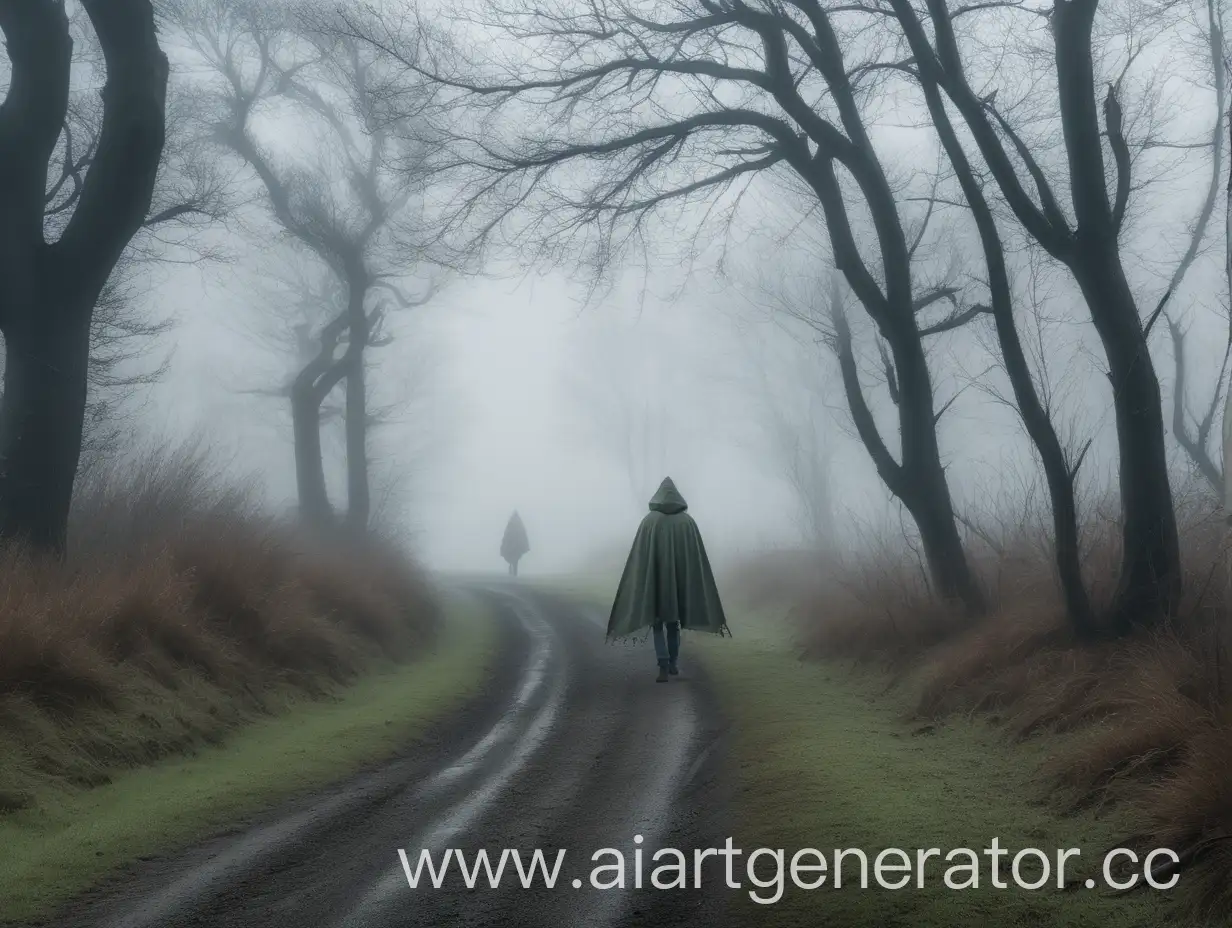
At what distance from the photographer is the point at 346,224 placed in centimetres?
2333

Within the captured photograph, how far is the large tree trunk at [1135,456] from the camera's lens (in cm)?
859

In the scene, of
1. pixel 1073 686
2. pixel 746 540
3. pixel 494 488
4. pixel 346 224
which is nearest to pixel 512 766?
pixel 1073 686

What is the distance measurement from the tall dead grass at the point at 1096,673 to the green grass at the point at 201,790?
4770mm

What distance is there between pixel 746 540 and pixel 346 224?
18908 millimetres

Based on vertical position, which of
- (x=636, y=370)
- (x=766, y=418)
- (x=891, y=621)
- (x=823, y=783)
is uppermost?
(x=636, y=370)

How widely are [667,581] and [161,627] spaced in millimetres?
5703

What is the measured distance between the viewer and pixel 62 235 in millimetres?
10516

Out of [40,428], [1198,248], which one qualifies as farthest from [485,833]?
[1198,248]

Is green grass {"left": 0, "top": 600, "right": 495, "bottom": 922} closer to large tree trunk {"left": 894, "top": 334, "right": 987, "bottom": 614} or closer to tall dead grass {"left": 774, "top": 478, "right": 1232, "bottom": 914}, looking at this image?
tall dead grass {"left": 774, "top": 478, "right": 1232, "bottom": 914}

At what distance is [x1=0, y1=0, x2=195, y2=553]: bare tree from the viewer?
1015 centimetres

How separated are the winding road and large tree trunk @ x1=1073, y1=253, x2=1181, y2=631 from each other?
362 cm

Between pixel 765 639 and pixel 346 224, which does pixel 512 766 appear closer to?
pixel 765 639

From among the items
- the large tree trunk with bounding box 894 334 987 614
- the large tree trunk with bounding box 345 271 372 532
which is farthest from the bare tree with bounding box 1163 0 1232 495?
the large tree trunk with bounding box 345 271 372 532

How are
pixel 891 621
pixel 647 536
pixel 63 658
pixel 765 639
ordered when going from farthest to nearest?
pixel 765 639 → pixel 647 536 → pixel 891 621 → pixel 63 658
